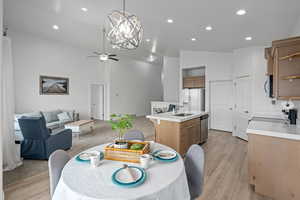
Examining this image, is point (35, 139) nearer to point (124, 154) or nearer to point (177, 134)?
point (124, 154)

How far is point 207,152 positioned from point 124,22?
3.48 metres

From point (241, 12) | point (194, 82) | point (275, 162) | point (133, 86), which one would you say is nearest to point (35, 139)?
point (275, 162)

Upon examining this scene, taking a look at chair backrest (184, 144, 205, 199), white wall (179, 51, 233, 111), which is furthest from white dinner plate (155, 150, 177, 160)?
white wall (179, 51, 233, 111)

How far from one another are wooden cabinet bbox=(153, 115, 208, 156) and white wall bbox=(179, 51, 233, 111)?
295 cm

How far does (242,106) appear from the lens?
531cm

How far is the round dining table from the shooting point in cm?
106

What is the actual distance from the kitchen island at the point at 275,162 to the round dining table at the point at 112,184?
148 cm

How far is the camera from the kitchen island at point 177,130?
11.4ft

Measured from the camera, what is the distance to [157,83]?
39.3 feet

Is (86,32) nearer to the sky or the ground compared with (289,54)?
nearer to the sky

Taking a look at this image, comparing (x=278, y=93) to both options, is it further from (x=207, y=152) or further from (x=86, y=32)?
(x=86, y=32)

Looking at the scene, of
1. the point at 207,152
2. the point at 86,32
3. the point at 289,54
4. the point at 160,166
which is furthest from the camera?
the point at 86,32

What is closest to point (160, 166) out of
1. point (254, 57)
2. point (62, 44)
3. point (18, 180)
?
point (18, 180)

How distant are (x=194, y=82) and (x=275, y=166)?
521cm
